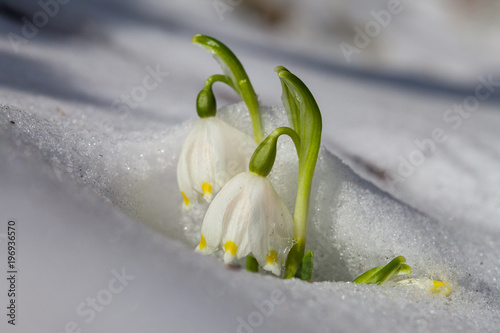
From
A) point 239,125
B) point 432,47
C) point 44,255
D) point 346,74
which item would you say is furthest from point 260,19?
point 44,255

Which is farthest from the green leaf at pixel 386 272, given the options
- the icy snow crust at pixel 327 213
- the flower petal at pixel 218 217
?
the flower petal at pixel 218 217

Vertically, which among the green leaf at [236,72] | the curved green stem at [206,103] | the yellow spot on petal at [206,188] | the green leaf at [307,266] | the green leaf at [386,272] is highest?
the green leaf at [236,72]

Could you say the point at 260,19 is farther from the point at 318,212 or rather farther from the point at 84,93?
the point at 318,212

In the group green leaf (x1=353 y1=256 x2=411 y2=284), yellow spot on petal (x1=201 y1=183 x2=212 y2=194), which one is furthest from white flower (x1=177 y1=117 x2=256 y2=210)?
green leaf (x1=353 y1=256 x2=411 y2=284)

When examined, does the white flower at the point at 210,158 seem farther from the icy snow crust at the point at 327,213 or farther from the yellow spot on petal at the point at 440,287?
the yellow spot on petal at the point at 440,287

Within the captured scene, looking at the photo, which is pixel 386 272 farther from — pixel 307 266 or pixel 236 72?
pixel 236 72

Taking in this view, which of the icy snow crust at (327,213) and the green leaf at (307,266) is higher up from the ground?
the icy snow crust at (327,213)
